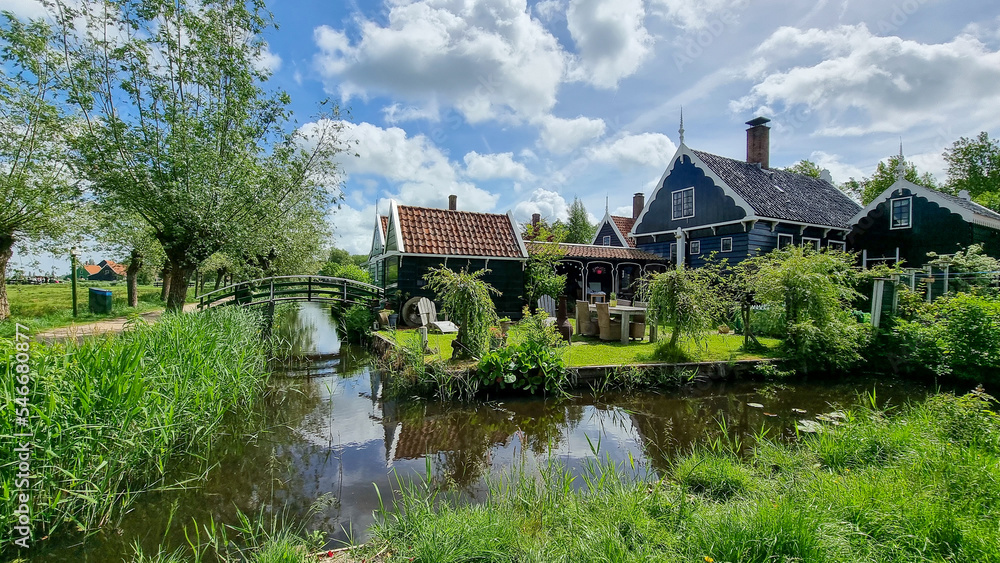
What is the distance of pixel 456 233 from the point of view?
542 inches

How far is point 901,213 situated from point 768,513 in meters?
18.5

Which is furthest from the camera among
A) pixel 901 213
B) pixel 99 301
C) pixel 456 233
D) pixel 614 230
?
pixel 614 230

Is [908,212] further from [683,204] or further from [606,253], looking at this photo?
[606,253]

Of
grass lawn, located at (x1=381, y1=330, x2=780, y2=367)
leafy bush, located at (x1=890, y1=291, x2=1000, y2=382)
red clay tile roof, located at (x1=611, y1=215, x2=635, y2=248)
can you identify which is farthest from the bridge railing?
red clay tile roof, located at (x1=611, y1=215, x2=635, y2=248)

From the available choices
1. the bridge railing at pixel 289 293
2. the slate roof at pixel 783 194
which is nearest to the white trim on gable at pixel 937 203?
the slate roof at pixel 783 194

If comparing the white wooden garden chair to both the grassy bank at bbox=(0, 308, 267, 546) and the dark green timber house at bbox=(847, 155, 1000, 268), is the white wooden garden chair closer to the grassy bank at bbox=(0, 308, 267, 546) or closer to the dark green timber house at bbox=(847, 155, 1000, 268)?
the grassy bank at bbox=(0, 308, 267, 546)

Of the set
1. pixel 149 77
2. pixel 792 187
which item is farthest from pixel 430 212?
pixel 792 187

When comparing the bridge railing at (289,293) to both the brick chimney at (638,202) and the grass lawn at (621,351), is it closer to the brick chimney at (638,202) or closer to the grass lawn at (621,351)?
the grass lawn at (621,351)

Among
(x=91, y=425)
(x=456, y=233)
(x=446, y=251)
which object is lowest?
(x=91, y=425)

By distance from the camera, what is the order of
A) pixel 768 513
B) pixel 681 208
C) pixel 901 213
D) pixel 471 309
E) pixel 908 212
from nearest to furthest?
pixel 768 513 < pixel 471 309 < pixel 908 212 < pixel 901 213 < pixel 681 208

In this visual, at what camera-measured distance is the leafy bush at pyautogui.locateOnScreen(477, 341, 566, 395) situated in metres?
7.07

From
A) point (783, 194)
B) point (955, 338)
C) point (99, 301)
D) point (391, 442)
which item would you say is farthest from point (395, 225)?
point (783, 194)

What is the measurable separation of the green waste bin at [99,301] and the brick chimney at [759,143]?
25797 mm

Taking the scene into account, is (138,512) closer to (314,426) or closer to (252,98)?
(314,426)
